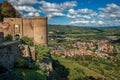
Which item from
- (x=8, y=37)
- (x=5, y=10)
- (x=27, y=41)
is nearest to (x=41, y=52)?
(x=27, y=41)

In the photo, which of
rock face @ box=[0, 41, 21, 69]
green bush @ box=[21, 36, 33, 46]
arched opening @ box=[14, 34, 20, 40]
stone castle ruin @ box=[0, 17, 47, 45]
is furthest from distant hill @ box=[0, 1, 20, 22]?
rock face @ box=[0, 41, 21, 69]

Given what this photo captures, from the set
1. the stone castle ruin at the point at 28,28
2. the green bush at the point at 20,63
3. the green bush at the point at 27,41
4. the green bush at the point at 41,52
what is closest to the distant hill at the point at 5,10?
the stone castle ruin at the point at 28,28

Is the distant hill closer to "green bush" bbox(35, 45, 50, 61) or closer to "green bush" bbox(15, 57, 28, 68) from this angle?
"green bush" bbox(35, 45, 50, 61)

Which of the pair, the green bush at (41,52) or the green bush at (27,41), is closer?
the green bush at (41,52)

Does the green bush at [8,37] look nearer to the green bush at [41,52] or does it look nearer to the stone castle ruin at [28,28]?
the stone castle ruin at [28,28]

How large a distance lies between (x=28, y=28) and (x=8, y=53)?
1177cm

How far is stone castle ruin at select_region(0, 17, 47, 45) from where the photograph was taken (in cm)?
3328

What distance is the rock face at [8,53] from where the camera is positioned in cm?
2145

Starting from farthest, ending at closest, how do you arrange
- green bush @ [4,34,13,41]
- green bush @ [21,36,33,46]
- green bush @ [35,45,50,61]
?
green bush @ [4,34,13,41] → green bush @ [21,36,33,46] → green bush @ [35,45,50,61]

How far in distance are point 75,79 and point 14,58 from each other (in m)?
33.3

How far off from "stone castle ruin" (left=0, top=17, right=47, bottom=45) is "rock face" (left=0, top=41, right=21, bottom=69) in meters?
7.28

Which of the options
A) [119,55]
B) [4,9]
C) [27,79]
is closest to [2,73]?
[27,79]

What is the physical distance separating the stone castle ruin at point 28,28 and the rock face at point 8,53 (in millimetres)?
7281

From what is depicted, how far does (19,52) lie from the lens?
26.8 metres
